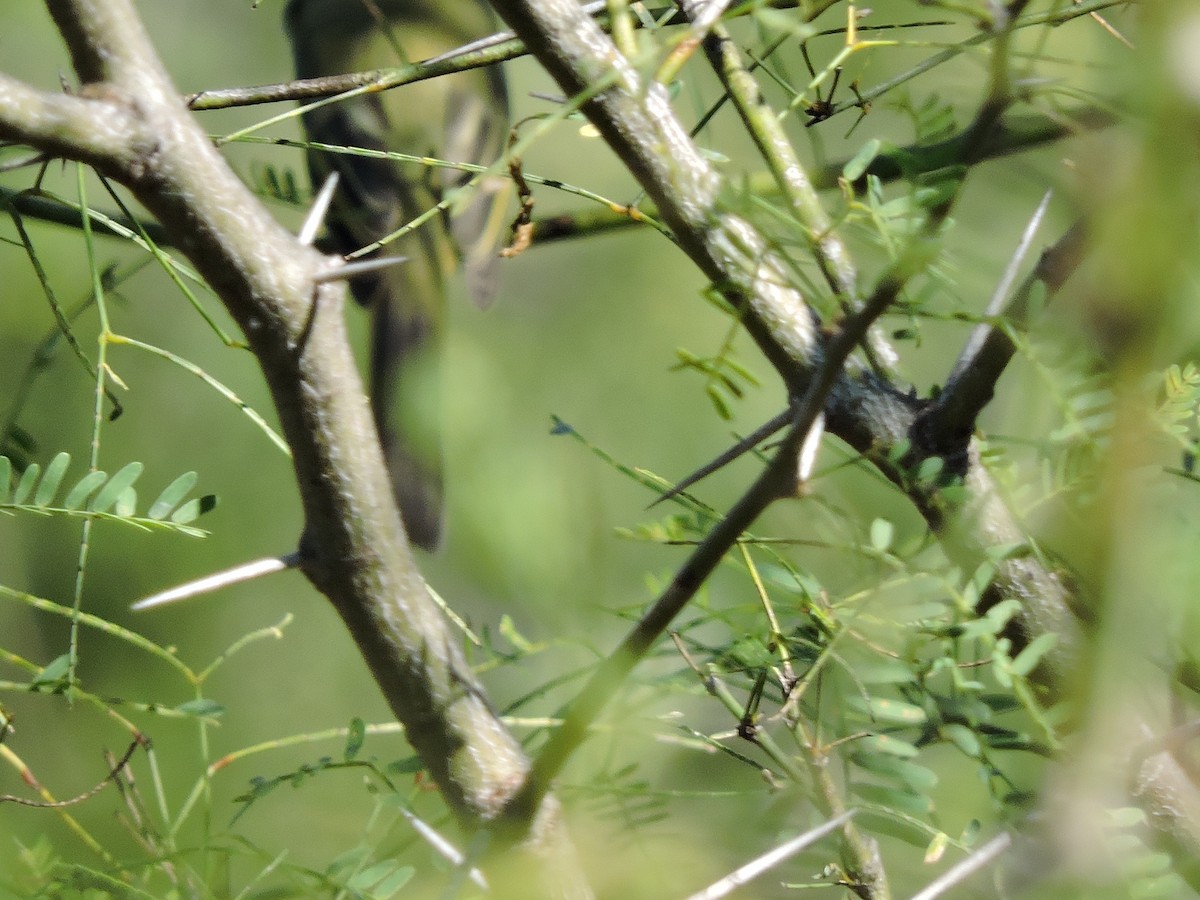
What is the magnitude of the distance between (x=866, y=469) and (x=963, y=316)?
8.3 inches

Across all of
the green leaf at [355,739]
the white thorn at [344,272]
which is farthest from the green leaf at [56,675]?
the white thorn at [344,272]

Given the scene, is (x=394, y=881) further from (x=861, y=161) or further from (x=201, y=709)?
(x=861, y=161)

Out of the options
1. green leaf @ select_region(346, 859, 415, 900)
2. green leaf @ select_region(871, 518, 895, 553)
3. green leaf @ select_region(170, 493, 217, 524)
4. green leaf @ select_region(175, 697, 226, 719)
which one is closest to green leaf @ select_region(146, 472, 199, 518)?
green leaf @ select_region(170, 493, 217, 524)

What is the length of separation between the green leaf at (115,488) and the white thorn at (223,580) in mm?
107

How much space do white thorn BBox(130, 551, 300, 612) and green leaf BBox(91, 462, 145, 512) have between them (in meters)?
0.11

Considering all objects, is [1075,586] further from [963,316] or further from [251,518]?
[251,518]

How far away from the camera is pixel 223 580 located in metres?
0.60

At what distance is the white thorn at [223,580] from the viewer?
1.83 ft

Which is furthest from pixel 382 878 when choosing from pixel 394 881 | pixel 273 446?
pixel 273 446

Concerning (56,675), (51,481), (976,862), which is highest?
(51,481)

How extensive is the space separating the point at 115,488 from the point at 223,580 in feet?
0.46

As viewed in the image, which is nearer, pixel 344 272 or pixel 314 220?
pixel 344 272

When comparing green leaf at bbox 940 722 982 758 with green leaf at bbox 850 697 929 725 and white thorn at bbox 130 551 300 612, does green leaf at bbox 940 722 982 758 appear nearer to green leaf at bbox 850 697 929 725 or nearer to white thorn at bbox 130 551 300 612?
green leaf at bbox 850 697 929 725

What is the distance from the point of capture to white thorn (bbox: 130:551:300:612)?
0.56 m
